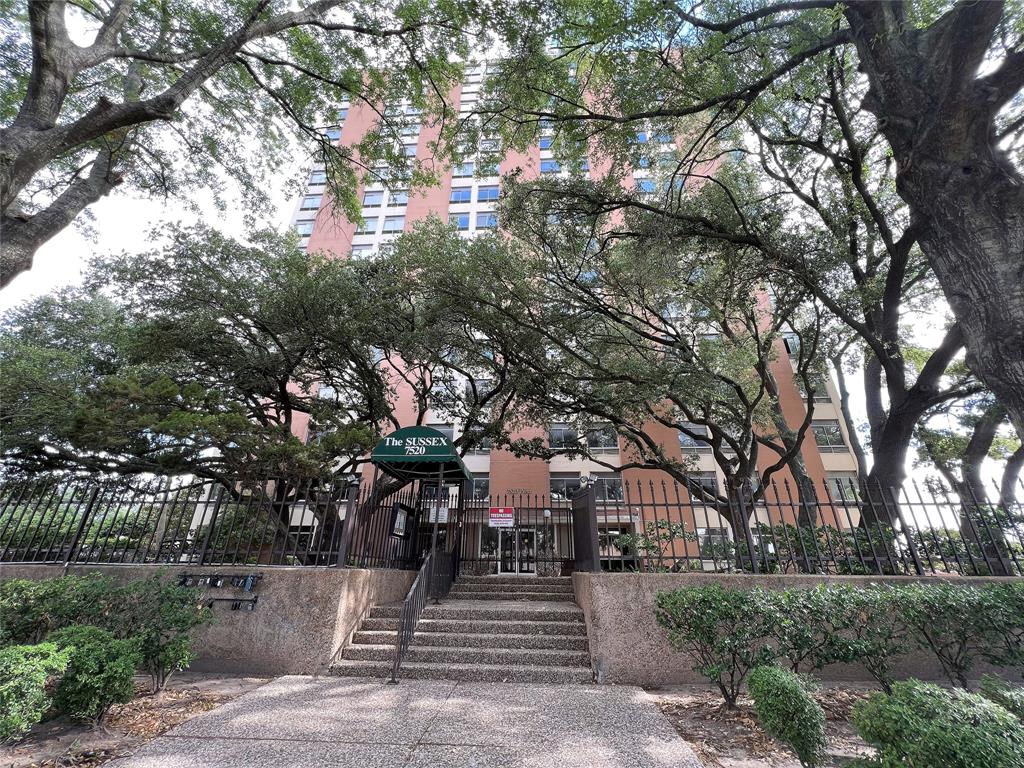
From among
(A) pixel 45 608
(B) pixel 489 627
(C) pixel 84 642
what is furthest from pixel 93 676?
(B) pixel 489 627

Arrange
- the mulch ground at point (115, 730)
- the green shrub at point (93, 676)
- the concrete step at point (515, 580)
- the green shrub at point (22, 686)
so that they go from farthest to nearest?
the concrete step at point (515, 580) → the green shrub at point (93, 676) → the mulch ground at point (115, 730) → the green shrub at point (22, 686)

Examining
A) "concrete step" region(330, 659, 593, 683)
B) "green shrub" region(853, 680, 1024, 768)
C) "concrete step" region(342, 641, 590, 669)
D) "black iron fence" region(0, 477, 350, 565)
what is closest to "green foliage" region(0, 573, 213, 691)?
"black iron fence" region(0, 477, 350, 565)

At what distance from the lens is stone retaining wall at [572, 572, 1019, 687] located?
566cm

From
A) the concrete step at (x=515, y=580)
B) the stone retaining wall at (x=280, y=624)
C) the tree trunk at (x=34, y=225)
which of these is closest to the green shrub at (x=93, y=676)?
the stone retaining wall at (x=280, y=624)

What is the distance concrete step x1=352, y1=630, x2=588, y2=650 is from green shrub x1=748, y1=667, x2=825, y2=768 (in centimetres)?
330

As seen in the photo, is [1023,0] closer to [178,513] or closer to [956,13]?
[956,13]

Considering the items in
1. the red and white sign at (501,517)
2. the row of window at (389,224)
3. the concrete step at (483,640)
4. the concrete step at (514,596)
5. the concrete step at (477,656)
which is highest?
the row of window at (389,224)

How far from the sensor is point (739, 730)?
164 inches

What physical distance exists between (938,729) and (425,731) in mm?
3750

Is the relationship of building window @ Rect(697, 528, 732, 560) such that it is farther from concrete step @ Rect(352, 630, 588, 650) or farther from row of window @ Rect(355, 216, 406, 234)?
row of window @ Rect(355, 216, 406, 234)

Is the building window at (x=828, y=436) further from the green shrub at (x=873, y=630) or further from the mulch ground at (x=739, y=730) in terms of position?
the mulch ground at (x=739, y=730)

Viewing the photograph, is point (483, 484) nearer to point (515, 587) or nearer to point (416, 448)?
point (515, 587)

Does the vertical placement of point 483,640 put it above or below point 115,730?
above

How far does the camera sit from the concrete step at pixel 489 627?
22.2 feet
